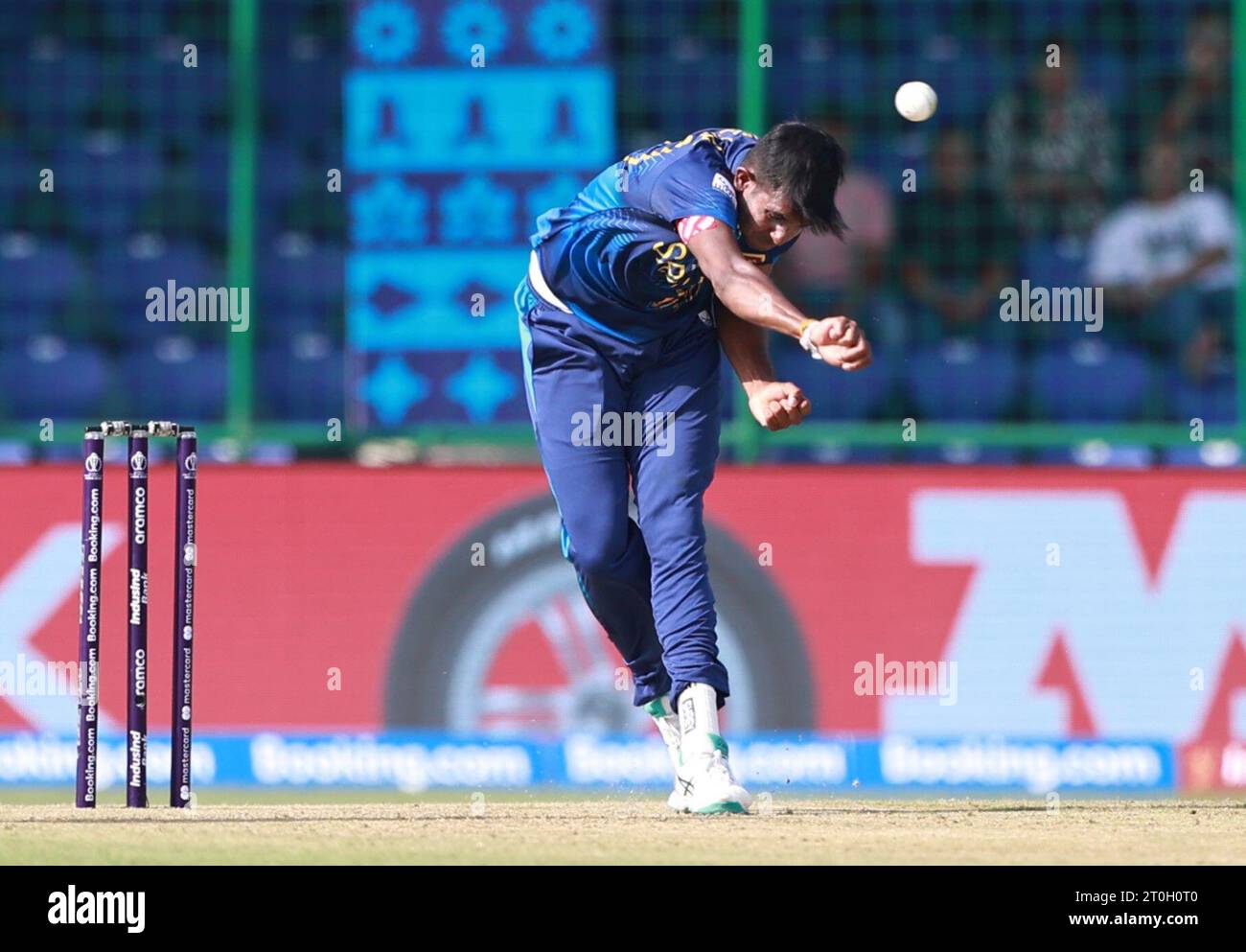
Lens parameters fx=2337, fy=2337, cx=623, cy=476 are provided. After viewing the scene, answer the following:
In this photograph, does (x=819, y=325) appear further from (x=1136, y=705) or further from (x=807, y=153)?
(x=1136, y=705)

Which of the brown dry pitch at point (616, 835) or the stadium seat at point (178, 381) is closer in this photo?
the brown dry pitch at point (616, 835)

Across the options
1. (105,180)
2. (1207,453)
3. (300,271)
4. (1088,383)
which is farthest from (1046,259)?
(105,180)

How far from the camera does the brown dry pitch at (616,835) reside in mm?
5680

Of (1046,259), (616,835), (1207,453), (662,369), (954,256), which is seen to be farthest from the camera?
(1046,259)

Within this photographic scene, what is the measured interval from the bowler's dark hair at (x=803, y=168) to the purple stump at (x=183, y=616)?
1.88 m

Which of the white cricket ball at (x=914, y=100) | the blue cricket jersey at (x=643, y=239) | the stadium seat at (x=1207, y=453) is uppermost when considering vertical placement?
the white cricket ball at (x=914, y=100)

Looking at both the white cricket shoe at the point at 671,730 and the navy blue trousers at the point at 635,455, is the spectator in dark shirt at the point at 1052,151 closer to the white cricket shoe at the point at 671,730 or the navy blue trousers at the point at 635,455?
the navy blue trousers at the point at 635,455

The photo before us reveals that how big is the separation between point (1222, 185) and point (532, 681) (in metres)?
4.05

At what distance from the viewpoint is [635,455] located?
6.80 metres

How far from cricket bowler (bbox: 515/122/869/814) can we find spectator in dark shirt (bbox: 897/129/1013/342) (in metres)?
4.18

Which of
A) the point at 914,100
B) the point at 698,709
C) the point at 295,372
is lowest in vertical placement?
the point at 698,709

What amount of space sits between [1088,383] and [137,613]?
5.39m

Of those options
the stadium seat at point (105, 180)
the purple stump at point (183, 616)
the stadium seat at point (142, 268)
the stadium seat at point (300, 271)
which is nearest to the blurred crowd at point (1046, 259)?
the stadium seat at point (300, 271)

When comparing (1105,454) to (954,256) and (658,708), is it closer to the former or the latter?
(954,256)
